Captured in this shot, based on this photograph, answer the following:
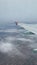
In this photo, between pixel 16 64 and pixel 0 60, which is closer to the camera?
pixel 16 64

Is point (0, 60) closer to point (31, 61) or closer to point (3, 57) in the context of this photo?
point (3, 57)

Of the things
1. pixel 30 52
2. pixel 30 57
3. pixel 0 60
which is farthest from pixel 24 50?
pixel 0 60

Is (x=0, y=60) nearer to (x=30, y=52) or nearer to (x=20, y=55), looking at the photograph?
(x=20, y=55)

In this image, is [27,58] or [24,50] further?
[24,50]

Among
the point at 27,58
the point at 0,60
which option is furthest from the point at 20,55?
the point at 0,60

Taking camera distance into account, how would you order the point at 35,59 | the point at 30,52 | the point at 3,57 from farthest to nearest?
the point at 30,52
the point at 3,57
the point at 35,59

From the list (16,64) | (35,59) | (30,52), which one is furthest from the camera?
(30,52)

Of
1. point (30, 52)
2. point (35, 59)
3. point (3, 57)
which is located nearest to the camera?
point (35, 59)

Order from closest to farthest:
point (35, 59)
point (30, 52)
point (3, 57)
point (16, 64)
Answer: point (16, 64) < point (35, 59) < point (3, 57) < point (30, 52)

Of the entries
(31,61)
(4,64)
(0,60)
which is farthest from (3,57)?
(31,61)
